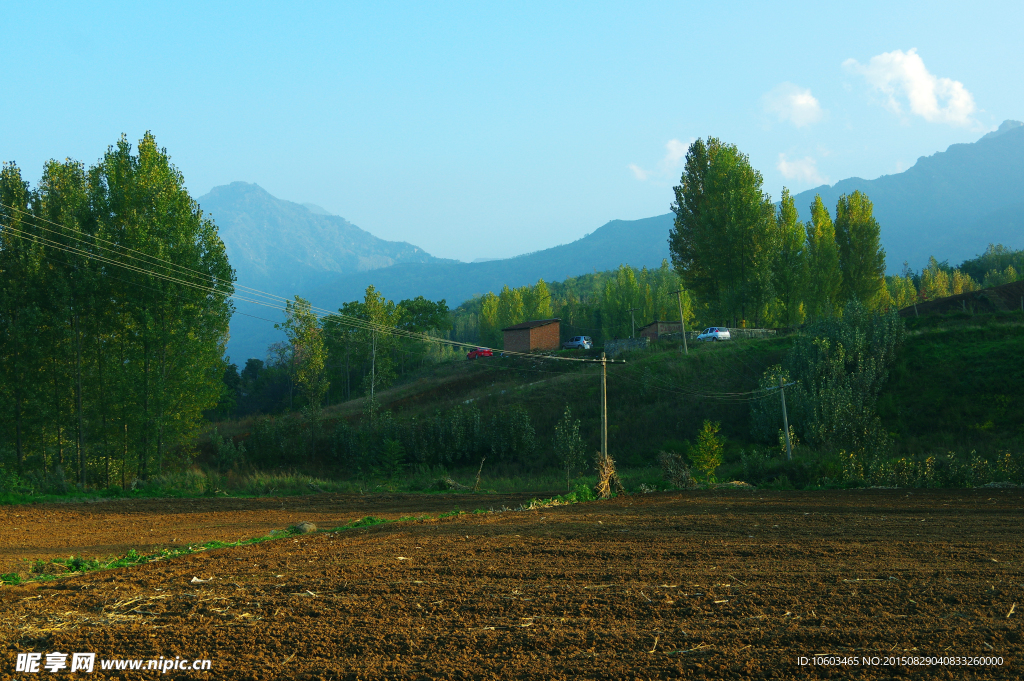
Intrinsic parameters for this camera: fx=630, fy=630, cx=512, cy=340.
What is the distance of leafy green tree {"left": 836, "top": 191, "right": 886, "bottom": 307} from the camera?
194 ft

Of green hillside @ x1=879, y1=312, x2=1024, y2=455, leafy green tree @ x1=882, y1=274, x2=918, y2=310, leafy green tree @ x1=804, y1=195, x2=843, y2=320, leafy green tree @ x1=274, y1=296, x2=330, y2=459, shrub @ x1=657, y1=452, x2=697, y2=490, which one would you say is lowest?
shrub @ x1=657, y1=452, x2=697, y2=490

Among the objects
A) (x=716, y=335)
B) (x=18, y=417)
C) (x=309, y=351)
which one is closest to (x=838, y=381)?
(x=716, y=335)

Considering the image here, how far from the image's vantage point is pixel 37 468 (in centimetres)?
2841

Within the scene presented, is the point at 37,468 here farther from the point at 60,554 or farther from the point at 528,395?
the point at 528,395

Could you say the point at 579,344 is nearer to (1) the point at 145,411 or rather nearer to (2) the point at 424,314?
(2) the point at 424,314

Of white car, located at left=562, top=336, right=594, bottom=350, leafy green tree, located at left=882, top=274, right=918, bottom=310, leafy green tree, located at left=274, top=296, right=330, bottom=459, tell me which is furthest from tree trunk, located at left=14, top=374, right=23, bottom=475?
leafy green tree, located at left=882, top=274, right=918, bottom=310

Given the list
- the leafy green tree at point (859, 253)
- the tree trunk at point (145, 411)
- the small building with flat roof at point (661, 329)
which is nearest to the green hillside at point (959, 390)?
the leafy green tree at point (859, 253)

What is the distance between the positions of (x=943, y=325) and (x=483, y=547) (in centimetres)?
4591

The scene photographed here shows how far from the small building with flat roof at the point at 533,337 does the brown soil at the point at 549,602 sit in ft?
178

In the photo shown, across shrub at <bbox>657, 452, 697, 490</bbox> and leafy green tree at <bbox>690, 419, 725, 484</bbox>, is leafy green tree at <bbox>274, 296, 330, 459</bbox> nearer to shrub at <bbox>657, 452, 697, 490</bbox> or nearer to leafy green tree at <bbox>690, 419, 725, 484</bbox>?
leafy green tree at <bbox>690, 419, 725, 484</bbox>

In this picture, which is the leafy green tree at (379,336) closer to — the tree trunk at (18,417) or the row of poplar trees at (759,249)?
the row of poplar trees at (759,249)

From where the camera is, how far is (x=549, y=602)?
7.02 m

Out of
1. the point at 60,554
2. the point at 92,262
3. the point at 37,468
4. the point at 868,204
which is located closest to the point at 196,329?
the point at 92,262

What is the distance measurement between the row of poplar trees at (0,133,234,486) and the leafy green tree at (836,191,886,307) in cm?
5447
